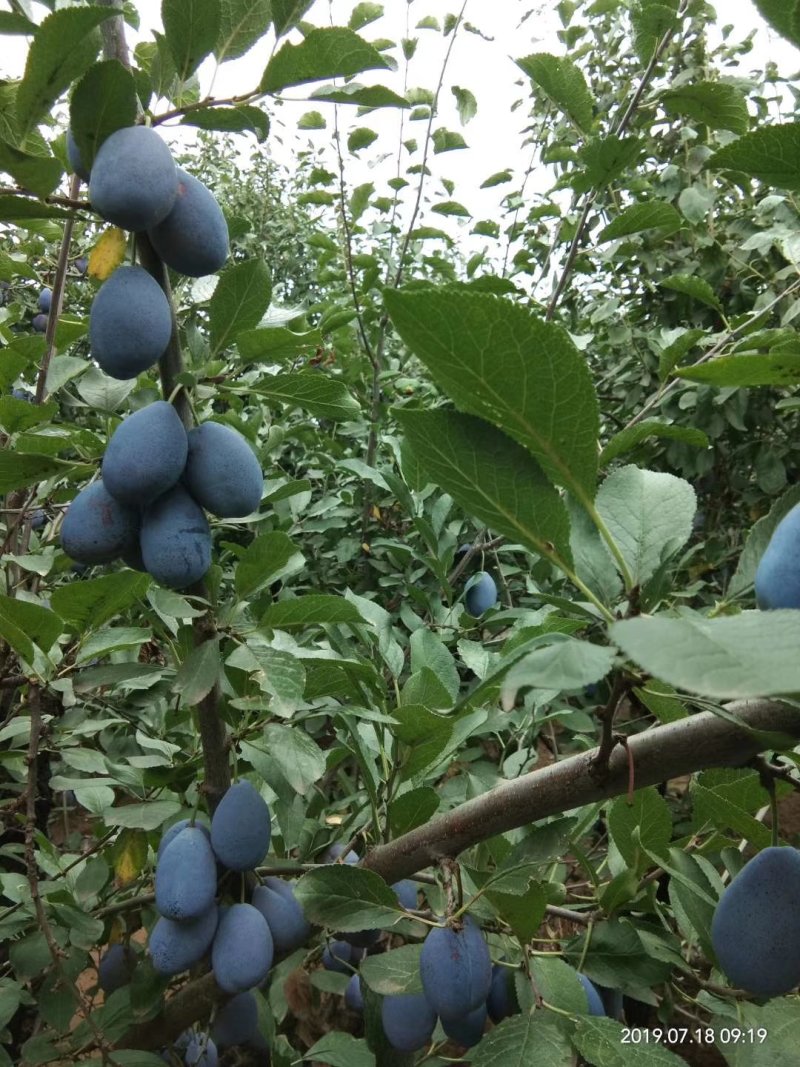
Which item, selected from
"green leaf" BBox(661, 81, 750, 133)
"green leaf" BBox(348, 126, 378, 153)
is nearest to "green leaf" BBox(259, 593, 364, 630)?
"green leaf" BBox(661, 81, 750, 133)

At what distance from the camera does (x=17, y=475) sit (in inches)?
24.0

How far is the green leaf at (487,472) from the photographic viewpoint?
0.37 m

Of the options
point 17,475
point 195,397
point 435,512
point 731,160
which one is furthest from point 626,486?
point 435,512

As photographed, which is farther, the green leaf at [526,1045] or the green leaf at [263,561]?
the green leaf at [263,561]

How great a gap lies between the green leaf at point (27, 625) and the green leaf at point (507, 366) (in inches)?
18.8

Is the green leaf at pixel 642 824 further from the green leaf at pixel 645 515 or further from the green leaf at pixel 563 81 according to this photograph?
the green leaf at pixel 563 81

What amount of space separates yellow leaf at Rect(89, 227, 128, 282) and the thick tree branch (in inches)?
18.4

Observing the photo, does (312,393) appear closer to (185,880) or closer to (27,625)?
(27,625)

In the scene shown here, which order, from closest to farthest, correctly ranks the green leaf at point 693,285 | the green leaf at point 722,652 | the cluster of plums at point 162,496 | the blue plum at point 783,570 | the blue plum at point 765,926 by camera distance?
the green leaf at point 722,652, the blue plum at point 783,570, the blue plum at point 765,926, the cluster of plums at point 162,496, the green leaf at point 693,285

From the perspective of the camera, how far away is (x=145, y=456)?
0.55 meters

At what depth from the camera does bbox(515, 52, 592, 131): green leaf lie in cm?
86

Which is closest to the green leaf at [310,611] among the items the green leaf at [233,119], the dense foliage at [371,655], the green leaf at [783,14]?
the dense foliage at [371,655]

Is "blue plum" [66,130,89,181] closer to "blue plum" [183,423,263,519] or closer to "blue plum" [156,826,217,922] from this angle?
"blue plum" [183,423,263,519]

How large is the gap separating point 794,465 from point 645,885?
1.46 meters
